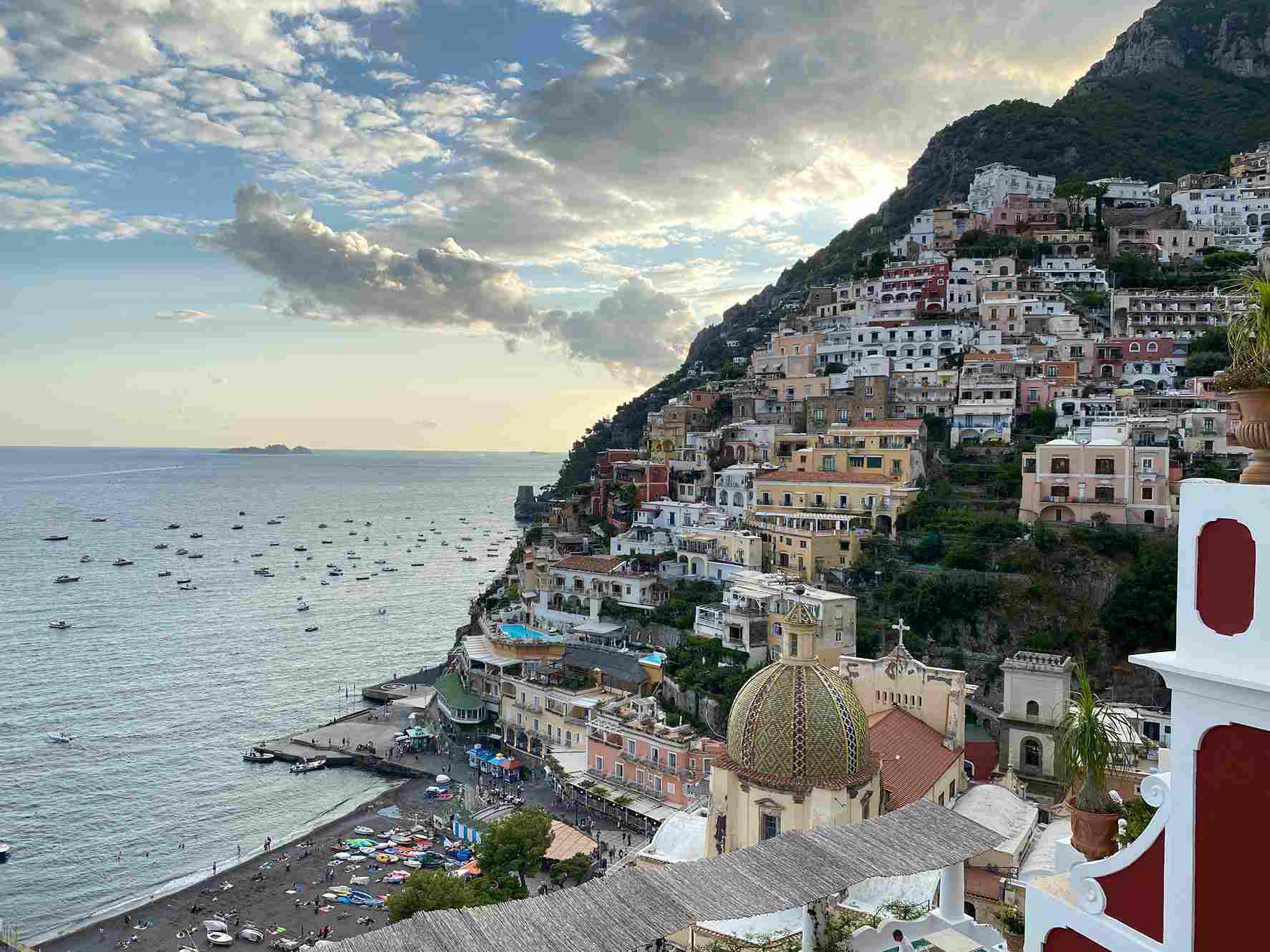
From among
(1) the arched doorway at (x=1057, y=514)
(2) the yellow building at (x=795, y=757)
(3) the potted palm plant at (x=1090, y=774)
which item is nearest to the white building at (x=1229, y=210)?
(1) the arched doorway at (x=1057, y=514)

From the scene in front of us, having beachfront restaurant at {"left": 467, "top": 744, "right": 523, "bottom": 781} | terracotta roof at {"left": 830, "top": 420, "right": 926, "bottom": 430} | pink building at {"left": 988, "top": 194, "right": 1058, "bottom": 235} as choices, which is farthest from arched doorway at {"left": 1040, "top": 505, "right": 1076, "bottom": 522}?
pink building at {"left": 988, "top": 194, "right": 1058, "bottom": 235}

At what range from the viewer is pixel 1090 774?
8164 millimetres

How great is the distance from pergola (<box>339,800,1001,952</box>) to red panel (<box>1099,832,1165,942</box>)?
115 inches

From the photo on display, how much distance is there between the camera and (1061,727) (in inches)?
350

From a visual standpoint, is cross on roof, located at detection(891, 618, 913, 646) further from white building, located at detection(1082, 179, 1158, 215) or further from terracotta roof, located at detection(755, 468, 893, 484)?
white building, located at detection(1082, 179, 1158, 215)

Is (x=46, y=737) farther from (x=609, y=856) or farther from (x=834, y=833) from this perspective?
(x=834, y=833)

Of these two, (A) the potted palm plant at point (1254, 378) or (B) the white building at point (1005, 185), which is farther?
(B) the white building at point (1005, 185)

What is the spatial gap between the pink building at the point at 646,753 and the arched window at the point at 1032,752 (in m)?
12.2

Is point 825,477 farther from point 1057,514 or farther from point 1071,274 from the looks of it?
point 1071,274

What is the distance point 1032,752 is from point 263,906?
31.1m

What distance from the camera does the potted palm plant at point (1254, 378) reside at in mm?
6625

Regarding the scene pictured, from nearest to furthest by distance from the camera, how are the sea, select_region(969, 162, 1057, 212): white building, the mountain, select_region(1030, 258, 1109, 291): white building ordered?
the sea → select_region(1030, 258, 1109, 291): white building → select_region(969, 162, 1057, 212): white building → the mountain

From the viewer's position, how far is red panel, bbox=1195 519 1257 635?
648 centimetres

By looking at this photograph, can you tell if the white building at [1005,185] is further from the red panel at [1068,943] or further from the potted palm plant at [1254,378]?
the red panel at [1068,943]
